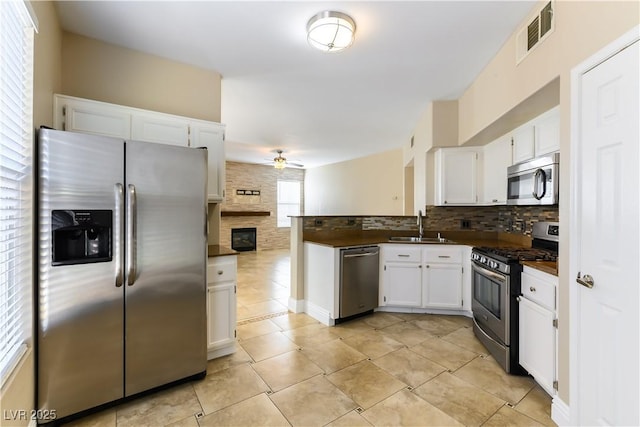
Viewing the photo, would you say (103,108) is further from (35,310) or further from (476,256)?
(476,256)

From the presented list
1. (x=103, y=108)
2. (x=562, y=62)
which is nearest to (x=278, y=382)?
(x=103, y=108)

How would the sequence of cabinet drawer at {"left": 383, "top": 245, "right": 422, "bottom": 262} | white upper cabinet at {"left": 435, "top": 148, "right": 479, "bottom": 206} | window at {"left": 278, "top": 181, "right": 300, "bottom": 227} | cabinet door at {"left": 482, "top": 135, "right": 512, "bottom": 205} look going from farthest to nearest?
window at {"left": 278, "top": 181, "right": 300, "bottom": 227}
white upper cabinet at {"left": 435, "top": 148, "right": 479, "bottom": 206}
cabinet drawer at {"left": 383, "top": 245, "right": 422, "bottom": 262}
cabinet door at {"left": 482, "top": 135, "right": 512, "bottom": 205}

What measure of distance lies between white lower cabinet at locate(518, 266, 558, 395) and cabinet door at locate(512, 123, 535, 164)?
3.91ft

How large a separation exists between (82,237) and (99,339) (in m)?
0.65

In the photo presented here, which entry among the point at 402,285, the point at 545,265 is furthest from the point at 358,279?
the point at 545,265

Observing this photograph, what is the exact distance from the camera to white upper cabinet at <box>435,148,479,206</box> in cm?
366

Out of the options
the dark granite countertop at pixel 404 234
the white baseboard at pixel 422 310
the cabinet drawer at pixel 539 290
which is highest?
the dark granite countertop at pixel 404 234

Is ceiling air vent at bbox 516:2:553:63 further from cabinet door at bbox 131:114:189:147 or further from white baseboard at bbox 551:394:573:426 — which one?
cabinet door at bbox 131:114:189:147

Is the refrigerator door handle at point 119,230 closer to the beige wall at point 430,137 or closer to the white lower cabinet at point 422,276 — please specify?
the white lower cabinet at point 422,276

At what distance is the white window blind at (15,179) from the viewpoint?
1301mm

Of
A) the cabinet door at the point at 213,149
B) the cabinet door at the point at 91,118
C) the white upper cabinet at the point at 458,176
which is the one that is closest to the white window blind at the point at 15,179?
the cabinet door at the point at 91,118

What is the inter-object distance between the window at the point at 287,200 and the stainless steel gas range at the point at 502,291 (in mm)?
7142

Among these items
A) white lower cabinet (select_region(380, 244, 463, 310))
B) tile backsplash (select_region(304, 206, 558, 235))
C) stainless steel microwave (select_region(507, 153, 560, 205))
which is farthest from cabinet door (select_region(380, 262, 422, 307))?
stainless steel microwave (select_region(507, 153, 560, 205))

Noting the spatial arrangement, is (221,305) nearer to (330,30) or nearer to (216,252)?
(216,252)
